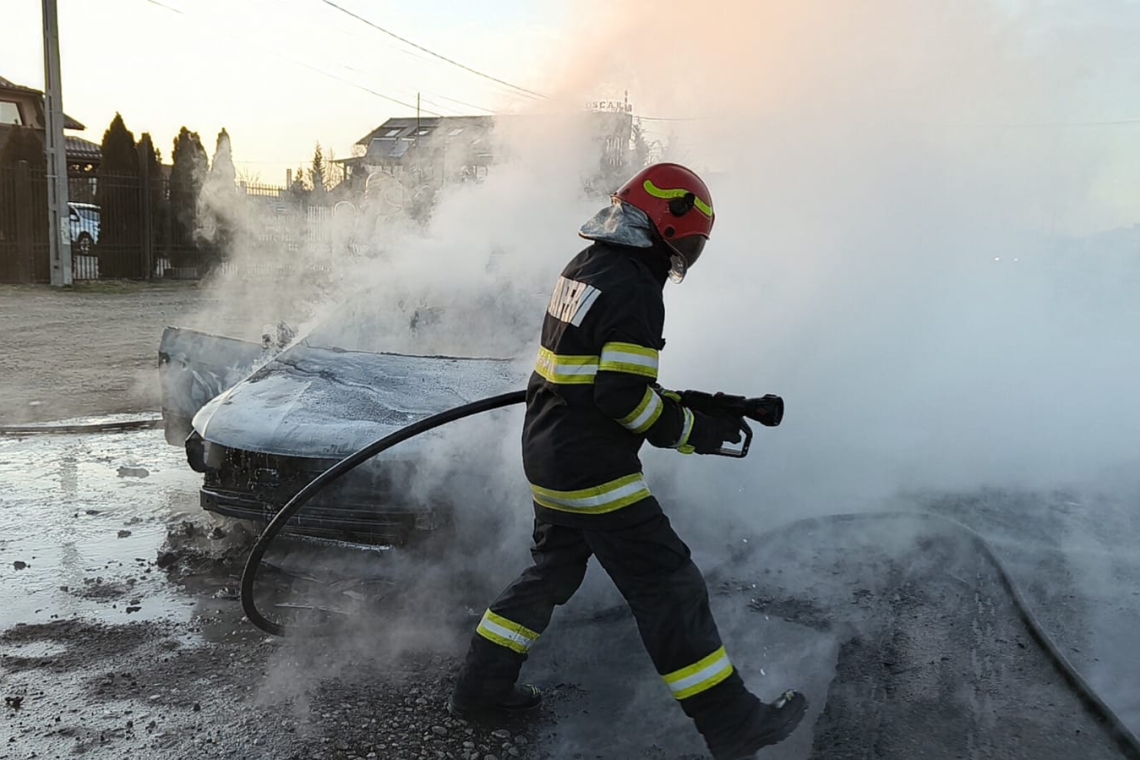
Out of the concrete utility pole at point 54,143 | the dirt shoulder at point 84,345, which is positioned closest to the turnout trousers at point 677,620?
the dirt shoulder at point 84,345

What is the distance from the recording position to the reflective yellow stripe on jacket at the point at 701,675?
290 cm

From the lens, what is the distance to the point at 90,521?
5305 millimetres

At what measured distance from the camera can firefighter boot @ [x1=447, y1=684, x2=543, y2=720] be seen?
326 centimetres

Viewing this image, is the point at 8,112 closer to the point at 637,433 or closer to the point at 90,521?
the point at 90,521

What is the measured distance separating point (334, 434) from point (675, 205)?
2.07m

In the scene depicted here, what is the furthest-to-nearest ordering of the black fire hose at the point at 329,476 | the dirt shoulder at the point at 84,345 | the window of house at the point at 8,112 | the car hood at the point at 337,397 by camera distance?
the window of house at the point at 8,112 → the dirt shoulder at the point at 84,345 → the car hood at the point at 337,397 → the black fire hose at the point at 329,476

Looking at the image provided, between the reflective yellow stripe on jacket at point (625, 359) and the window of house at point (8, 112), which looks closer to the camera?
the reflective yellow stripe on jacket at point (625, 359)

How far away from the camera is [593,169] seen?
715cm

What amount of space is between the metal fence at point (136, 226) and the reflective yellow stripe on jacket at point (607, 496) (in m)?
13.5

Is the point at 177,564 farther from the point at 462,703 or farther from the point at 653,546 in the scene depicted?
the point at 653,546

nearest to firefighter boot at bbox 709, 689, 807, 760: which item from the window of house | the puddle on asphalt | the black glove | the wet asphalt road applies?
the wet asphalt road

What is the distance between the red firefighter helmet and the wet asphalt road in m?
1.69

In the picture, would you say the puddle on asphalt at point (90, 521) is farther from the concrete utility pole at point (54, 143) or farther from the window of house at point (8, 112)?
the window of house at point (8, 112)

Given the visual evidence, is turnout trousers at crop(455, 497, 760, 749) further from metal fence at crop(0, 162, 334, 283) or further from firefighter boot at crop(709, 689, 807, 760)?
metal fence at crop(0, 162, 334, 283)
